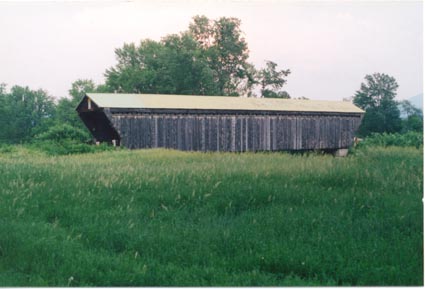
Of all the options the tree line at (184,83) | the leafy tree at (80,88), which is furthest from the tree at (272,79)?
the leafy tree at (80,88)

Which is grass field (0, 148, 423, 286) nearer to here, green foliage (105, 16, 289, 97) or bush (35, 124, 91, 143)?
bush (35, 124, 91, 143)

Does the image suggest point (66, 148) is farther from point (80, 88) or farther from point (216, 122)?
point (80, 88)

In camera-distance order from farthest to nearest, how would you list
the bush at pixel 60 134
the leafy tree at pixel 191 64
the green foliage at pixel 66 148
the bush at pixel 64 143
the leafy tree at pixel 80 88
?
the leafy tree at pixel 80 88 < the leafy tree at pixel 191 64 < the bush at pixel 60 134 < the bush at pixel 64 143 < the green foliage at pixel 66 148

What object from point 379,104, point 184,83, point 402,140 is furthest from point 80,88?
point 402,140

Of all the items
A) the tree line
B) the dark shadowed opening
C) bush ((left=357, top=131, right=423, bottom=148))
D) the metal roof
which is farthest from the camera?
the tree line

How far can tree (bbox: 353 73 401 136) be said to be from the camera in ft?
90.9

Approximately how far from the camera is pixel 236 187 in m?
9.76

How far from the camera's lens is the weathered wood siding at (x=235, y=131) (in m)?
26.5

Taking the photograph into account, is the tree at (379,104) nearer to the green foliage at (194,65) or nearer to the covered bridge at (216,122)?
the covered bridge at (216,122)

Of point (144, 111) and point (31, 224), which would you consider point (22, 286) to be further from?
point (144, 111)

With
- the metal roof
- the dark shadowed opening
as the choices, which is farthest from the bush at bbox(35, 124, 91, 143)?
the metal roof

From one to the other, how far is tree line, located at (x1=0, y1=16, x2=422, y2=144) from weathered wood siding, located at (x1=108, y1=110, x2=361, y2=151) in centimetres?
305

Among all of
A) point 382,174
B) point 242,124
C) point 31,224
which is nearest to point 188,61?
point 242,124

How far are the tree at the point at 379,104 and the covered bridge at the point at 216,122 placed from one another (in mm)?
961
